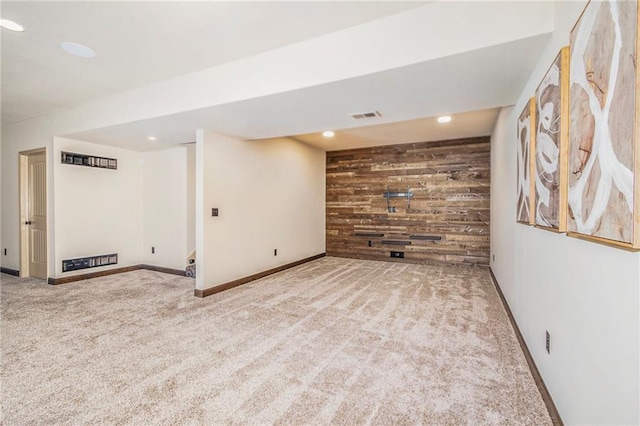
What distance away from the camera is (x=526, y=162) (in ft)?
7.18

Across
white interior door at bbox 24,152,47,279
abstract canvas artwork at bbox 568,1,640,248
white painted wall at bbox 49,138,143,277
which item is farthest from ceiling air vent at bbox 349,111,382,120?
white interior door at bbox 24,152,47,279

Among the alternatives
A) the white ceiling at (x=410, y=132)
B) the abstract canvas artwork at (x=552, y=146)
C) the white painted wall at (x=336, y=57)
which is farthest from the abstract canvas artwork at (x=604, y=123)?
the white ceiling at (x=410, y=132)

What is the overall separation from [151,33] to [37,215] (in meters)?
4.28

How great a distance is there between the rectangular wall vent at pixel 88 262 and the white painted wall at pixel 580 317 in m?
5.97

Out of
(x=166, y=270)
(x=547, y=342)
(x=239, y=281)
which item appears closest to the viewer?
(x=547, y=342)

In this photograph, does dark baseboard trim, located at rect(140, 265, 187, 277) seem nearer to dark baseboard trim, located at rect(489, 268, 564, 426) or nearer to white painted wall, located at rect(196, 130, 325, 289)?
white painted wall, located at rect(196, 130, 325, 289)

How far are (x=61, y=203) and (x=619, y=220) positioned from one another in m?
6.07

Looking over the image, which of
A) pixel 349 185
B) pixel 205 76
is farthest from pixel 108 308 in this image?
pixel 349 185

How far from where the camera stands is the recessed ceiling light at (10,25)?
215 centimetres

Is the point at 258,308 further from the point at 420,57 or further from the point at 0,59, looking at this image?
the point at 0,59

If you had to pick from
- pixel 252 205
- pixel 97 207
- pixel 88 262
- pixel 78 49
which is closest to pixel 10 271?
pixel 88 262

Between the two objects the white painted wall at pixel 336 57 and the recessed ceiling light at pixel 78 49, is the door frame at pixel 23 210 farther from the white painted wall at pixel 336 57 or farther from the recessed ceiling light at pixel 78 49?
the recessed ceiling light at pixel 78 49

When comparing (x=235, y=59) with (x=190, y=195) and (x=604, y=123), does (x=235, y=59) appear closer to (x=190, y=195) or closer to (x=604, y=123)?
(x=604, y=123)

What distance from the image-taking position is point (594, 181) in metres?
1.12
